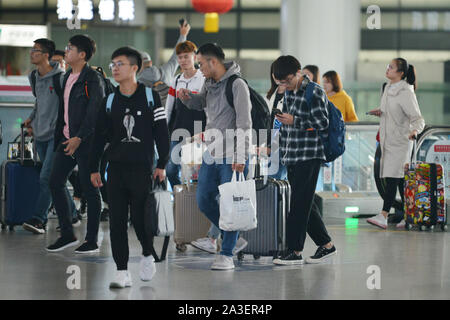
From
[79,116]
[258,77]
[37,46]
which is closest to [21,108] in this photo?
[37,46]

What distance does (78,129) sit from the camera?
7383 millimetres

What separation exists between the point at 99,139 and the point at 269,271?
1.66 m

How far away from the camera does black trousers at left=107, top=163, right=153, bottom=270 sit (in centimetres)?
589

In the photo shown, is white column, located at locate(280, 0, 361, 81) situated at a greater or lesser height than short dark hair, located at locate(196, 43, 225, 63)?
greater

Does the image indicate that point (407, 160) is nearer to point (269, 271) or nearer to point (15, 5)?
point (269, 271)

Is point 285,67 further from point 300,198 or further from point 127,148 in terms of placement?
point 127,148

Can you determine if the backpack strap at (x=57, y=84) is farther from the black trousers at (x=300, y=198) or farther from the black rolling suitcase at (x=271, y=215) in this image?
the black trousers at (x=300, y=198)

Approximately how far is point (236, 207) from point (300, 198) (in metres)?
0.59

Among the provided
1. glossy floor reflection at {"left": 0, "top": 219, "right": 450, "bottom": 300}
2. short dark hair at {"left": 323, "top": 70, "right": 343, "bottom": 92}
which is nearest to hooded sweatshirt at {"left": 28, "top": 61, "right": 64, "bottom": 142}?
glossy floor reflection at {"left": 0, "top": 219, "right": 450, "bottom": 300}

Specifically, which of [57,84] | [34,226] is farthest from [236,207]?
[34,226]

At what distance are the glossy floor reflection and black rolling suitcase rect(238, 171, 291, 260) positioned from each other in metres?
0.16

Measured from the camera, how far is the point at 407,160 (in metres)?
9.59

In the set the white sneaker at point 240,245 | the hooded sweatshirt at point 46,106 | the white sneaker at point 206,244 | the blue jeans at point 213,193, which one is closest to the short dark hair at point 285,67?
the blue jeans at point 213,193

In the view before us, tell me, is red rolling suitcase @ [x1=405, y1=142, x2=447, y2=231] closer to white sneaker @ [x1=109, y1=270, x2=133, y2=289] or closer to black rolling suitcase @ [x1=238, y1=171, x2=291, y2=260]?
black rolling suitcase @ [x1=238, y1=171, x2=291, y2=260]
